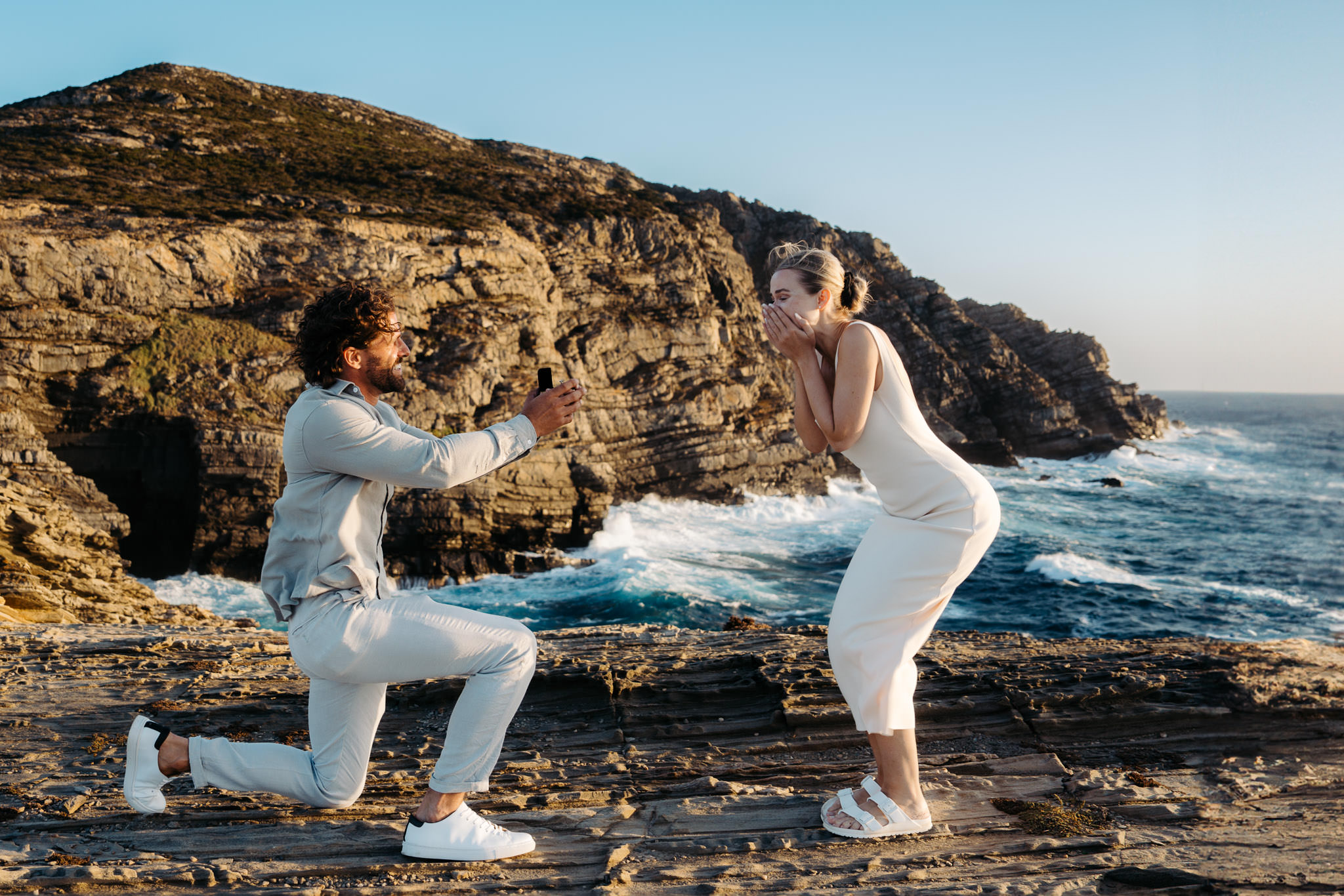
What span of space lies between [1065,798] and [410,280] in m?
27.0

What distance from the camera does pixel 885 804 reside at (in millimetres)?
3383

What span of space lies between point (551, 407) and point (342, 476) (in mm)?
837

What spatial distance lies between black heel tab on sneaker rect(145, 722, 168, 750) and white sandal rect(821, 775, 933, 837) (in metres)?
2.81

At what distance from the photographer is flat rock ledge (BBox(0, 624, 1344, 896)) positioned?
121 inches

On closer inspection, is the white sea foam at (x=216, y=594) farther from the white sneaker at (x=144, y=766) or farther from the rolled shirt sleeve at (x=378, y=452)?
the rolled shirt sleeve at (x=378, y=452)

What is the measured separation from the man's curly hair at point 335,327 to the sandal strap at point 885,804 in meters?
2.83

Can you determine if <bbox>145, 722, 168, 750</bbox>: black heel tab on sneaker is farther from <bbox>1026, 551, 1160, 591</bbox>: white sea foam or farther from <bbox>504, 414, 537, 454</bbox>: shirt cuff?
<bbox>1026, 551, 1160, 591</bbox>: white sea foam

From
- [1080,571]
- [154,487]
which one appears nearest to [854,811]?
[154,487]

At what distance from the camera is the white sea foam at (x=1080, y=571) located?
2359 cm

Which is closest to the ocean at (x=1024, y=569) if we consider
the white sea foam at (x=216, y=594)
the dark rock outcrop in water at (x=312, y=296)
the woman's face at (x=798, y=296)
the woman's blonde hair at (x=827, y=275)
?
the white sea foam at (x=216, y=594)

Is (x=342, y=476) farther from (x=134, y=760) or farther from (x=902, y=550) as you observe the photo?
(x=902, y=550)

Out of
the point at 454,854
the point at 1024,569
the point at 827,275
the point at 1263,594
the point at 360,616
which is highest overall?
the point at 827,275

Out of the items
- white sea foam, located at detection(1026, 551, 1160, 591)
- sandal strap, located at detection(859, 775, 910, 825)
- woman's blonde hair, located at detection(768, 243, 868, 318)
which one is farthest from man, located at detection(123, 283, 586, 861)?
white sea foam, located at detection(1026, 551, 1160, 591)

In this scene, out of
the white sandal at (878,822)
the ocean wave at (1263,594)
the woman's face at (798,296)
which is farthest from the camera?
the ocean wave at (1263,594)
